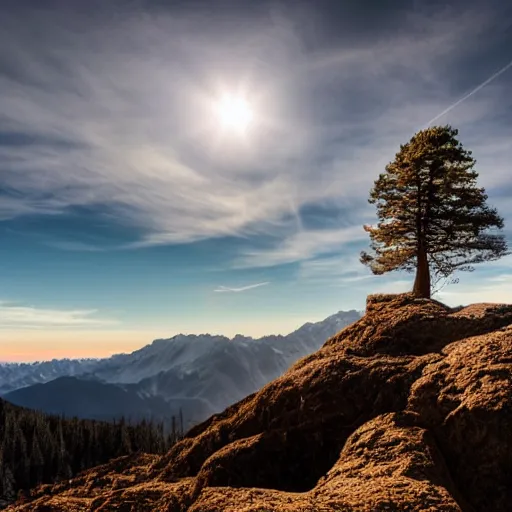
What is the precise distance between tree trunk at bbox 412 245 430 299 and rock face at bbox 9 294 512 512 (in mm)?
14302

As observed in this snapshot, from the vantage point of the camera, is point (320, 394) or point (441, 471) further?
point (320, 394)

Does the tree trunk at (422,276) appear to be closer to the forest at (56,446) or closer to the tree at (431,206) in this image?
the tree at (431,206)

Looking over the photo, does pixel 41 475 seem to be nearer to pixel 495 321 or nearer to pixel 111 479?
pixel 111 479

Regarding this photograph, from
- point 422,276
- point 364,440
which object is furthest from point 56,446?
point 364,440

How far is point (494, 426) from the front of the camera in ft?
24.7

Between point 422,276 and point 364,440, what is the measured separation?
22.0m

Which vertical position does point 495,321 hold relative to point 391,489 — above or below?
above

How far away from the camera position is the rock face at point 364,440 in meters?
6.91

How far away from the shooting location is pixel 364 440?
827cm

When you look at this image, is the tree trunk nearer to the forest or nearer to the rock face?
the rock face

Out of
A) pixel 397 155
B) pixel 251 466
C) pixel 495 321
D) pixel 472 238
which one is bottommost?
pixel 251 466

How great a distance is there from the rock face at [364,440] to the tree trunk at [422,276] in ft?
46.9

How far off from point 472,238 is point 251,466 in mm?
26658

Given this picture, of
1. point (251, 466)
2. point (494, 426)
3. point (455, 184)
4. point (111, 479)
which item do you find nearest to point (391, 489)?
point (494, 426)
